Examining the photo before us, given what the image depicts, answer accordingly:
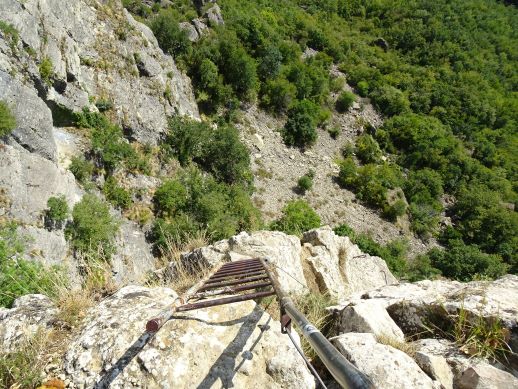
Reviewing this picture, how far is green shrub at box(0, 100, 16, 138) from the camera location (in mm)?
8953

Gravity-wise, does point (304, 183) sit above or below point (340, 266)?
below

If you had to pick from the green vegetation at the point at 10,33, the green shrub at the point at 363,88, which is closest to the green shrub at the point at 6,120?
the green vegetation at the point at 10,33

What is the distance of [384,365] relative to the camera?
262 cm

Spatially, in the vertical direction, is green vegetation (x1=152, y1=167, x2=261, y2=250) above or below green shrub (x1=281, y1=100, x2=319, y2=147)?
below

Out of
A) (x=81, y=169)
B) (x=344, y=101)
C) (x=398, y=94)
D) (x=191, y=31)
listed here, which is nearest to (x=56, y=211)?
(x=81, y=169)

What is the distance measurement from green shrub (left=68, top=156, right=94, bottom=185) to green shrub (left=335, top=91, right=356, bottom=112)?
21.9 m

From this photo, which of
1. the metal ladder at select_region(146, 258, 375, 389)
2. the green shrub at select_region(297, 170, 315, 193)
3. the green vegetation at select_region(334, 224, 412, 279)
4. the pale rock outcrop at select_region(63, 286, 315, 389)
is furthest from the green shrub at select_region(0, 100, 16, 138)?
the green vegetation at select_region(334, 224, 412, 279)

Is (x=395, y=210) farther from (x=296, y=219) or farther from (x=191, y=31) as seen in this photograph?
(x=191, y=31)

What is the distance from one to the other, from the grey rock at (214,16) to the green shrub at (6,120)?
19.1 m

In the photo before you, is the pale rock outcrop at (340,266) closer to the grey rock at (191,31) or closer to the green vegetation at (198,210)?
the green vegetation at (198,210)

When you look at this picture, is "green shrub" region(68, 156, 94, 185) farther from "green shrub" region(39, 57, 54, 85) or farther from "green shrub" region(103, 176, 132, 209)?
"green shrub" region(39, 57, 54, 85)

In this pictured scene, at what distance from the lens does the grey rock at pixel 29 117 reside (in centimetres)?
977

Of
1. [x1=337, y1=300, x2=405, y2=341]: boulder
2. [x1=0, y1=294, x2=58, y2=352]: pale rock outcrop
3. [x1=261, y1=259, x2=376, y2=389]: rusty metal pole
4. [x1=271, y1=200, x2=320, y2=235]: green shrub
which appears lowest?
[x1=271, y1=200, x2=320, y2=235]: green shrub

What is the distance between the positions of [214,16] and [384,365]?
27.8 metres
